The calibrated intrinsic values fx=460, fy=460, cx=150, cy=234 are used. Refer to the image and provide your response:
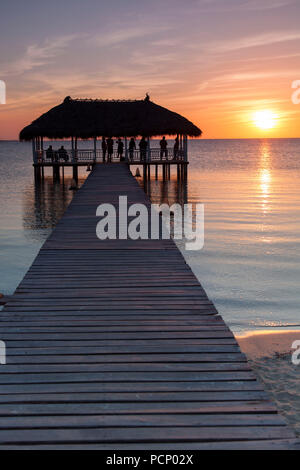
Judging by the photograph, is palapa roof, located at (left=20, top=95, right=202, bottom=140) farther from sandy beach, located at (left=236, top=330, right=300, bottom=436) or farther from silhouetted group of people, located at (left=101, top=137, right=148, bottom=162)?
sandy beach, located at (left=236, top=330, right=300, bottom=436)

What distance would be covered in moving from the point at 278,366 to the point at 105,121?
28336 mm

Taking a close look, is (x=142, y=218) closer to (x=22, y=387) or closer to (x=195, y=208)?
A: (x=22, y=387)

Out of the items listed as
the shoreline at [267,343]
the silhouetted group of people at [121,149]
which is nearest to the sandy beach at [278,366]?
the shoreline at [267,343]

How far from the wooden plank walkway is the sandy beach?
1.40 metres

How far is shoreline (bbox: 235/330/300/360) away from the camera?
22.1 feet

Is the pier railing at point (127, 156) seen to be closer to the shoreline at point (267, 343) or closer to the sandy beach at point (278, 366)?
the shoreline at point (267, 343)

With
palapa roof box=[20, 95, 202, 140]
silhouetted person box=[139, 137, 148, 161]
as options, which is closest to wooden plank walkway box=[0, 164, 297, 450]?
silhouetted person box=[139, 137, 148, 161]

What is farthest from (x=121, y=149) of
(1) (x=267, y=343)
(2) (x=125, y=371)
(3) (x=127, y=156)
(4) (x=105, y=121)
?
(2) (x=125, y=371)

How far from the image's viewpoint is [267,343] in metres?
7.12

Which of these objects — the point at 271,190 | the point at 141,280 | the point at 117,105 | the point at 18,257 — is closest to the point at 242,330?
the point at 141,280

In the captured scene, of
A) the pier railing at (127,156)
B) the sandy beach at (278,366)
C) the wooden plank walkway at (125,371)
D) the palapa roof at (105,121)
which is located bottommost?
the sandy beach at (278,366)

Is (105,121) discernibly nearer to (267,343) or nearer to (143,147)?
(143,147)

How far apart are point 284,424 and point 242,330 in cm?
476

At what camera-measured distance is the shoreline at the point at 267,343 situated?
22.1 ft
